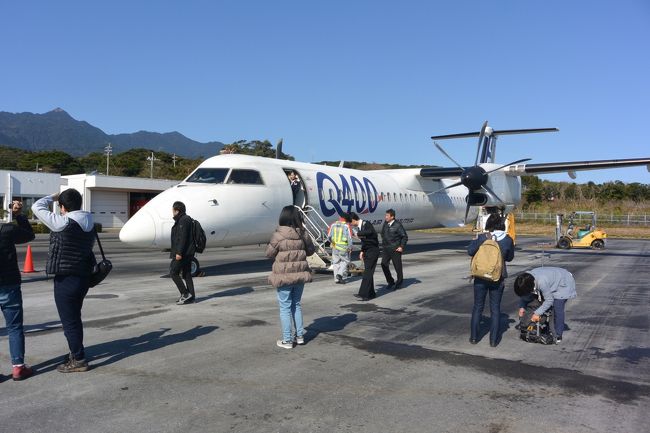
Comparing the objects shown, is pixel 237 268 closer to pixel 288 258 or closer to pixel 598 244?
pixel 288 258

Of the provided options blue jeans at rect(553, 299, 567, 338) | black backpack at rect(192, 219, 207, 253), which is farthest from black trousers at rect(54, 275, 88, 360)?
blue jeans at rect(553, 299, 567, 338)

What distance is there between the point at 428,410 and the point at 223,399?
1.74 metres

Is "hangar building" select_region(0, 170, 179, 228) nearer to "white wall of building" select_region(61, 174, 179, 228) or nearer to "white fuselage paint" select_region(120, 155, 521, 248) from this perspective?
"white wall of building" select_region(61, 174, 179, 228)

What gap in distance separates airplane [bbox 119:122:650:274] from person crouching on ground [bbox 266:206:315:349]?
17.8 feet

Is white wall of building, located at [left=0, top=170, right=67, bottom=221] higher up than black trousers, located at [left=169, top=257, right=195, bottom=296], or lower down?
higher up

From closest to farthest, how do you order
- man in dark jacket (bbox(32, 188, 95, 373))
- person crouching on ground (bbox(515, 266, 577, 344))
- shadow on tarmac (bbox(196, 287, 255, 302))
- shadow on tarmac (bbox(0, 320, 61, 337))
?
man in dark jacket (bbox(32, 188, 95, 373)) → person crouching on ground (bbox(515, 266, 577, 344)) → shadow on tarmac (bbox(0, 320, 61, 337)) → shadow on tarmac (bbox(196, 287, 255, 302))

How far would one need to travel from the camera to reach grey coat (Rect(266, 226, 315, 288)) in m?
5.75

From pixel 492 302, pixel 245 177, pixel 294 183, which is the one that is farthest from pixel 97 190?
pixel 492 302

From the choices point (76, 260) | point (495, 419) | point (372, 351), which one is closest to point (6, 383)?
point (76, 260)

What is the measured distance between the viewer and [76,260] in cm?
477

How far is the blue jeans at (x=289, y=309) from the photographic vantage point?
5.77 m

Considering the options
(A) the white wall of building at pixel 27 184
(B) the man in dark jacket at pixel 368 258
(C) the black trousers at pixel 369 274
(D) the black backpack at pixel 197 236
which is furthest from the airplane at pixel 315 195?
(A) the white wall of building at pixel 27 184

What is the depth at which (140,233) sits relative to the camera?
34.1 feet

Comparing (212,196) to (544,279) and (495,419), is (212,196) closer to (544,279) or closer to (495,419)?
(544,279)
